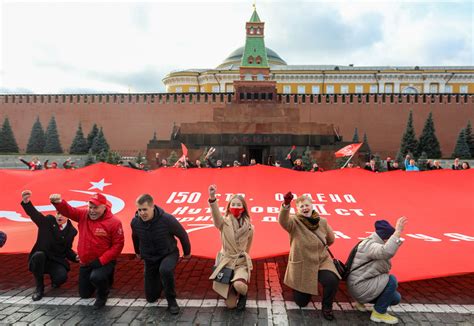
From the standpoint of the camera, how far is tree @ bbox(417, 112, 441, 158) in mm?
27125

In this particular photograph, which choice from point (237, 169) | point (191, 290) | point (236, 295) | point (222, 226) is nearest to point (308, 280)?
point (236, 295)

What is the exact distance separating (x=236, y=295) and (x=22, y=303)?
2.26m

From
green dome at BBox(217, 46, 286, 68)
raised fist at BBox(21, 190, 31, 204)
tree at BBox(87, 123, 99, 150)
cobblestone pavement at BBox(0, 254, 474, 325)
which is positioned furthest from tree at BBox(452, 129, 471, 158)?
green dome at BBox(217, 46, 286, 68)

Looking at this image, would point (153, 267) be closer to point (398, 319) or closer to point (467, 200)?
point (398, 319)

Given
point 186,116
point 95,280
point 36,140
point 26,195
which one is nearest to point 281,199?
point 95,280

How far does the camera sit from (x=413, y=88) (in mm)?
46469

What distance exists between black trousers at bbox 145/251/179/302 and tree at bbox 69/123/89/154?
93.9ft

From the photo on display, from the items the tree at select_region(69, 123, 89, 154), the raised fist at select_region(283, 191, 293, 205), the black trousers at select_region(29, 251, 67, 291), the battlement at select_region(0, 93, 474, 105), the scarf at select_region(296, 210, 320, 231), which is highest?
the battlement at select_region(0, 93, 474, 105)

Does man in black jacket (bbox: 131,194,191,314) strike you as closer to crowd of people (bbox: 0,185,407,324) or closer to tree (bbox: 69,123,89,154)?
crowd of people (bbox: 0,185,407,324)

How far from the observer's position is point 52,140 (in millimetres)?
30328

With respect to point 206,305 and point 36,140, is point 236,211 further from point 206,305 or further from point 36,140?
point 36,140

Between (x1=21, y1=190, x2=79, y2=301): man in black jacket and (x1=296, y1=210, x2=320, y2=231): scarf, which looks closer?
(x1=296, y1=210, x2=320, y2=231): scarf

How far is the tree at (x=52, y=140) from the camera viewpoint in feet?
99.0

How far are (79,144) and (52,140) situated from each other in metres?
2.72
